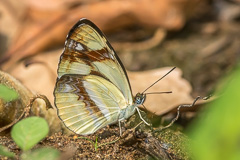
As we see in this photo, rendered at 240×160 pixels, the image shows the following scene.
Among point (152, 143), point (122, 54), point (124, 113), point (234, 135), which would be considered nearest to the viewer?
point (234, 135)

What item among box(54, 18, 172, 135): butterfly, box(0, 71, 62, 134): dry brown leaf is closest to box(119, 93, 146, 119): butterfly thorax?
box(54, 18, 172, 135): butterfly

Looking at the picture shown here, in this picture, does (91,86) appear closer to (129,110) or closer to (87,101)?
(87,101)

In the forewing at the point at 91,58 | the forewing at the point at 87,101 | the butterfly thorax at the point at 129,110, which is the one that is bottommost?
the butterfly thorax at the point at 129,110

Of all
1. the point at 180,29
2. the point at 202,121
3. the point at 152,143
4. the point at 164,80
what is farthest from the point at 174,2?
the point at 202,121

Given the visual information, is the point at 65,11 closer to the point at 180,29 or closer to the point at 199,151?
the point at 180,29

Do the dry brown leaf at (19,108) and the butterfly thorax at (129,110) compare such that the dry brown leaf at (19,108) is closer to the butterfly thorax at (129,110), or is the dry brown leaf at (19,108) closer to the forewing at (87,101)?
the forewing at (87,101)

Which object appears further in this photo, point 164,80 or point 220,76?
point 220,76

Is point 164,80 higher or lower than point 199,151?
lower

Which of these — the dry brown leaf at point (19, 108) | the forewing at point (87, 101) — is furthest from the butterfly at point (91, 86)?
the dry brown leaf at point (19, 108)

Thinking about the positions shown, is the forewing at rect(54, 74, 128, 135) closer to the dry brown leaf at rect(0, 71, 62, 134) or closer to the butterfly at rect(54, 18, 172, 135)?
the butterfly at rect(54, 18, 172, 135)
